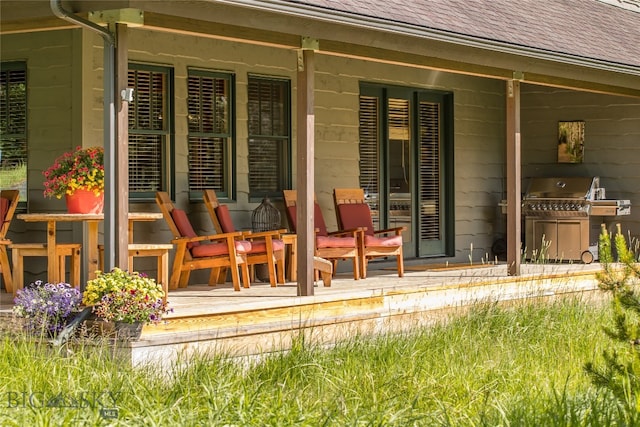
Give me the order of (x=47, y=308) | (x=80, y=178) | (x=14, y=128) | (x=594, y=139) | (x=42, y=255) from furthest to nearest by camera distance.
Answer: (x=594, y=139) < (x=14, y=128) < (x=42, y=255) < (x=80, y=178) < (x=47, y=308)

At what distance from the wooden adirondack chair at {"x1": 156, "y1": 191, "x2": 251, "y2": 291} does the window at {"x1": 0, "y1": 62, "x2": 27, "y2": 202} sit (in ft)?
4.37

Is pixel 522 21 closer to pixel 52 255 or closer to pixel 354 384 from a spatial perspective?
pixel 52 255

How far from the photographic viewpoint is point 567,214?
1415 centimetres

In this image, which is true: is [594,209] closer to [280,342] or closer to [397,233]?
[397,233]

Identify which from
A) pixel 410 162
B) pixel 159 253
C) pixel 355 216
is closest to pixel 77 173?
pixel 159 253

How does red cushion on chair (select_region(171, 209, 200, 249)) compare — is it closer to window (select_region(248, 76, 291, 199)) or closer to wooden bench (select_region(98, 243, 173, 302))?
wooden bench (select_region(98, 243, 173, 302))

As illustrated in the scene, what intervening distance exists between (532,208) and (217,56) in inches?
204

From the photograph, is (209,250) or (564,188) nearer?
(209,250)

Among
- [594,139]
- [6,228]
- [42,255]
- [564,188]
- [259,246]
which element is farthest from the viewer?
[594,139]

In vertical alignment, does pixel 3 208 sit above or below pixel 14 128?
below

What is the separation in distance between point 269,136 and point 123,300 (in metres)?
4.37

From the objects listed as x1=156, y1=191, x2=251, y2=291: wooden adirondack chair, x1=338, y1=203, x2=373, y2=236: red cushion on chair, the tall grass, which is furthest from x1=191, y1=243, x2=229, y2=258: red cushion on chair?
x1=338, y1=203, x2=373, y2=236: red cushion on chair

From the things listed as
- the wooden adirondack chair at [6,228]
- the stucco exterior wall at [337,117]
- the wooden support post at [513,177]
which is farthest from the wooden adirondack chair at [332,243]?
the wooden adirondack chair at [6,228]

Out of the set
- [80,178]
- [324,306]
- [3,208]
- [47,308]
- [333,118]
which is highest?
[333,118]
